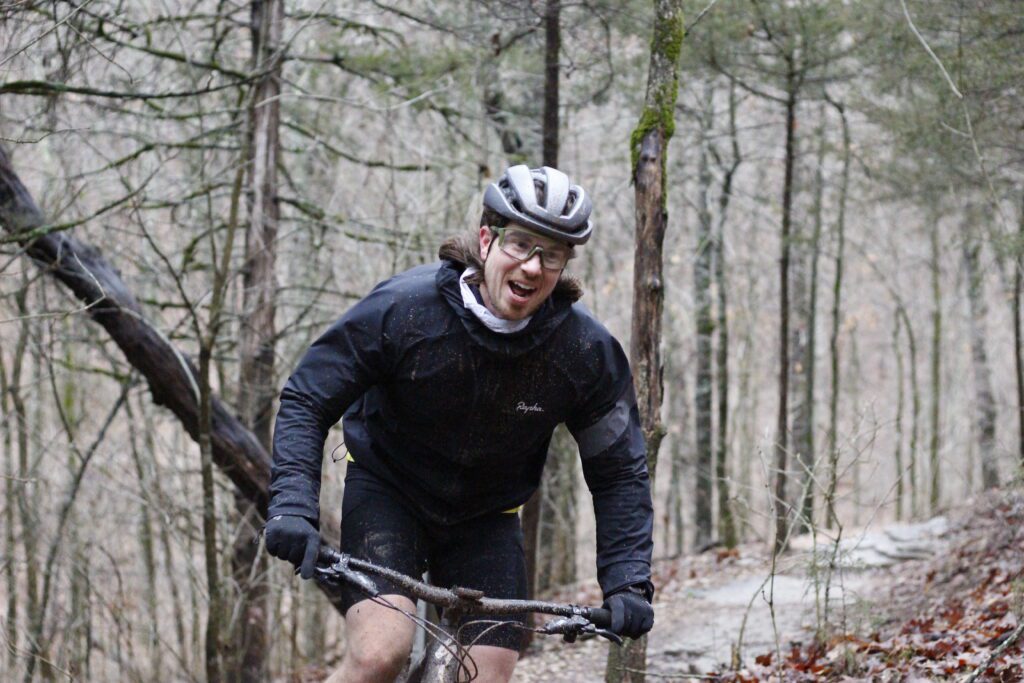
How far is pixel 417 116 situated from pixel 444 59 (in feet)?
3.52

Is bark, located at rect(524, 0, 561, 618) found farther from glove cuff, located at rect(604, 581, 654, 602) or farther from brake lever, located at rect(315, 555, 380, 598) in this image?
brake lever, located at rect(315, 555, 380, 598)

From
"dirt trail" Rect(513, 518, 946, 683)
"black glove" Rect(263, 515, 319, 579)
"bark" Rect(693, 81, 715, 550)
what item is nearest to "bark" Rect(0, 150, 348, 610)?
"dirt trail" Rect(513, 518, 946, 683)

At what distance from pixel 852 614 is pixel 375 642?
5355 mm

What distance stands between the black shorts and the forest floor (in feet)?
4.83

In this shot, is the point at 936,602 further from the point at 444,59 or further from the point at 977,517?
the point at 444,59

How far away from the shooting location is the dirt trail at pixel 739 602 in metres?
7.85

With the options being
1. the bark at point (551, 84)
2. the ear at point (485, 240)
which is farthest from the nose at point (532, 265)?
the bark at point (551, 84)

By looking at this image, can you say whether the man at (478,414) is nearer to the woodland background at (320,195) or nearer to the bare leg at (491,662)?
the bare leg at (491,662)

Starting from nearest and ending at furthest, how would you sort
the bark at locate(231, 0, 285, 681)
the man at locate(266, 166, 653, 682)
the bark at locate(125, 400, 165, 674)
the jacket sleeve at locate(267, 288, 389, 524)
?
the jacket sleeve at locate(267, 288, 389, 524)
the man at locate(266, 166, 653, 682)
the bark at locate(231, 0, 285, 681)
the bark at locate(125, 400, 165, 674)

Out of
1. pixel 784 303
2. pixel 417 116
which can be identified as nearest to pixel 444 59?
pixel 417 116

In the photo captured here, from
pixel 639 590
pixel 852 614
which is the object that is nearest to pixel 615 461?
pixel 639 590

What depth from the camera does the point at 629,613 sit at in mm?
3395

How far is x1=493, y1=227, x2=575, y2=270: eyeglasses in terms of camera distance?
351cm

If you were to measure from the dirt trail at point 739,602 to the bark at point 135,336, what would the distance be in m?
2.79
